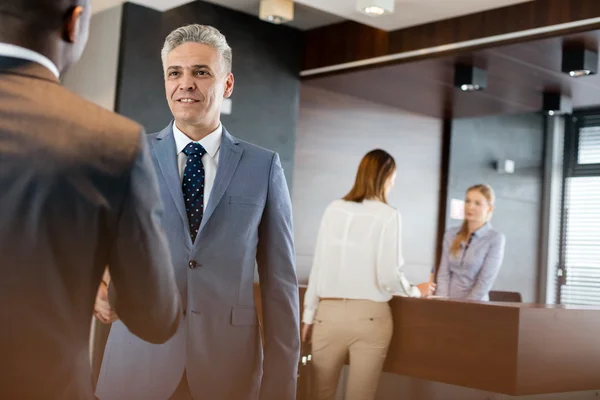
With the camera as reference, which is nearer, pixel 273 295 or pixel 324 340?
pixel 273 295

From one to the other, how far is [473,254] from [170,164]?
3615 mm

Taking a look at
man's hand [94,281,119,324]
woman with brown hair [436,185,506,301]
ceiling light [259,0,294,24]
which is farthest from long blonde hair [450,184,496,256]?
man's hand [94,281,119,324]

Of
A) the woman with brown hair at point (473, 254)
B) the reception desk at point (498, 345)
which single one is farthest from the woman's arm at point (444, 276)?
the reception desk at point (498, 345)

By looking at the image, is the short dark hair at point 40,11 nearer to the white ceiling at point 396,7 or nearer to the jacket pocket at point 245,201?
the jacket pocket at point 245,201

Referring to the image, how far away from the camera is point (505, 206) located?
823 cm

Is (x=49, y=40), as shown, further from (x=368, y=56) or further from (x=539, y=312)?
(x=368, y=56)

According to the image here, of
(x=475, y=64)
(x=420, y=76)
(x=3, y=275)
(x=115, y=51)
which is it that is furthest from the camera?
(x=420, y=76)

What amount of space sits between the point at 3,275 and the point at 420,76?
5.55 metres

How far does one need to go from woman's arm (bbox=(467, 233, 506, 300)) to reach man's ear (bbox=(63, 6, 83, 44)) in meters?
4.07

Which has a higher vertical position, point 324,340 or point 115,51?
point 115,51

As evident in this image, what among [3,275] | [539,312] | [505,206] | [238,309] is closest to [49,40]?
[3,275]

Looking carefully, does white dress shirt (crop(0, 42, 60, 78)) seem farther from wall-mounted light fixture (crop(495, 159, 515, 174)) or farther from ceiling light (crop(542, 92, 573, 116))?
wall-mounted light fixture (crop(495, 159, 515, 174))

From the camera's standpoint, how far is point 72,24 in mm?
918

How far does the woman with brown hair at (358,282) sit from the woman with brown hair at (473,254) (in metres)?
1.19
